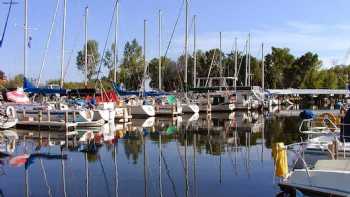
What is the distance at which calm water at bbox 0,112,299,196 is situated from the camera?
652 inches

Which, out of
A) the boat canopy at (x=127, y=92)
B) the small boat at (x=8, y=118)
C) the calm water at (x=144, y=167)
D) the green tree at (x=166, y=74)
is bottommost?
the calm water at (x=144, y=167)

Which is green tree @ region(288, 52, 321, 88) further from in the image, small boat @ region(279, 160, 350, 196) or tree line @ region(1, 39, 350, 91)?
small boat @ region(279, 160, 350, 196)

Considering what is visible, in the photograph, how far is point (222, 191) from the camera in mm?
16281

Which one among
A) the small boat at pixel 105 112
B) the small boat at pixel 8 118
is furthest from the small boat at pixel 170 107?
the small boat at pixel 8 118

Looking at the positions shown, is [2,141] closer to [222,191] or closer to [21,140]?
[21,140]

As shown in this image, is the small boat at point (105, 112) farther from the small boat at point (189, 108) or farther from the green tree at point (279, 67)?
the green tree at point (279, 67)

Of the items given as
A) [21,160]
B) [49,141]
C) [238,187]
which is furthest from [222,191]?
[49,141]

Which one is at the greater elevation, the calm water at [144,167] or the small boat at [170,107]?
the small boat at [170,107]

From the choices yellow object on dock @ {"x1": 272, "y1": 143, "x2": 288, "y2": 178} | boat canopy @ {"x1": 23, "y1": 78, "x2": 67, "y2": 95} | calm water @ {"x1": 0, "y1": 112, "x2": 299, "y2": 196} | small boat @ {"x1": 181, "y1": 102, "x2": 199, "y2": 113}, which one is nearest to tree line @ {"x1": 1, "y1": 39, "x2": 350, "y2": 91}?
small boat @ {"x1": 181, "y1": 102, "x2": 199, "y2": 113}

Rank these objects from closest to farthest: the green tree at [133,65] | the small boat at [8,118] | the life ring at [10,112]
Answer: the small boat at [8,118]
the life ring at [10,112]
the green tree at [133,65]

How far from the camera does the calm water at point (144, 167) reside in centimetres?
1656

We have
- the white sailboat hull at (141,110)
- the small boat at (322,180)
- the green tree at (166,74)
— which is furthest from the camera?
the green tree at (166,74)

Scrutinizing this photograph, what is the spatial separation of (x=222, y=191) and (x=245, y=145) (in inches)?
511

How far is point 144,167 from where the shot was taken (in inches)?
830
